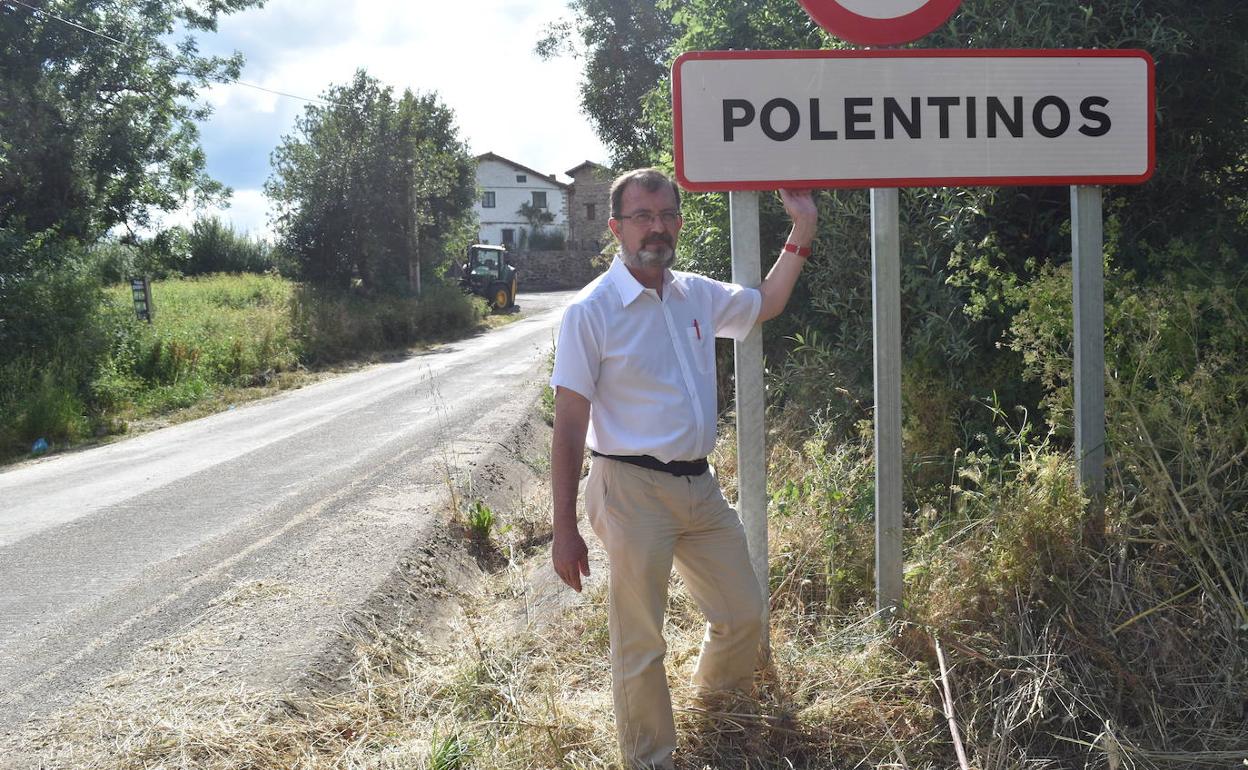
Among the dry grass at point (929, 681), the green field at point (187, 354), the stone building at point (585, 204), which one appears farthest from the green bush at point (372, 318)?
the stone building at point (585, 204)

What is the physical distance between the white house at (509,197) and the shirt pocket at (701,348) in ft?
204

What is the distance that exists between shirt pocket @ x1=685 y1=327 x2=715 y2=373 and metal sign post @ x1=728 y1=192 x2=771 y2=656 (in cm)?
29

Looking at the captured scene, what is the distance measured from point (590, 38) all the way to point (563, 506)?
913 inches

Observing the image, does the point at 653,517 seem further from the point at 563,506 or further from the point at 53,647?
the point at 53,647

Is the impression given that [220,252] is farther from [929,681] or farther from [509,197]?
[929,681]

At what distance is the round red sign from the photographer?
3.20m

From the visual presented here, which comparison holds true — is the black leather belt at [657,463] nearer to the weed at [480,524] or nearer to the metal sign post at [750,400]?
the metal sign post at [750,400]

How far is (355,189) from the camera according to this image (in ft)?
85.9

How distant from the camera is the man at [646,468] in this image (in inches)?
111

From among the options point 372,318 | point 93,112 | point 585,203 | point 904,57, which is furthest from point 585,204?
point 904,57

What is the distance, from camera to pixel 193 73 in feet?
79.4

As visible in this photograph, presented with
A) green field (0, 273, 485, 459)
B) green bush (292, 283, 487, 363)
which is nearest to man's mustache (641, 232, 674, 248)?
green field (0, 273, 485, 459)

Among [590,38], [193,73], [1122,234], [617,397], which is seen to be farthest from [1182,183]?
[193,73]

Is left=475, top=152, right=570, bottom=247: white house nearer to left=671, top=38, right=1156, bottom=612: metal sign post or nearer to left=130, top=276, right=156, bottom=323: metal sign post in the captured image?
left=130, top=276, right=156, bottom=323: metal sign post
